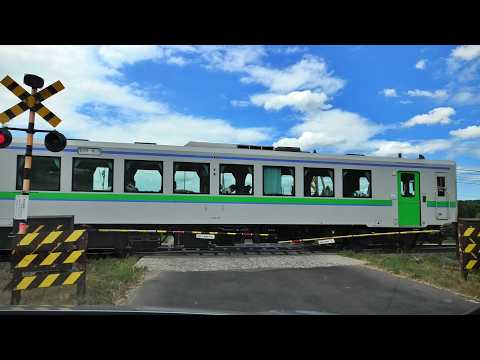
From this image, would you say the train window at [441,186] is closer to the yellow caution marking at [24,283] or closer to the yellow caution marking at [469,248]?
the yellow caution marking at [469,248]

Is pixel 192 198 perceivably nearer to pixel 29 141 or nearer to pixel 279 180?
pixel 279 180

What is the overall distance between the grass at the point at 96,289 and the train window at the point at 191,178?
11.2 feet

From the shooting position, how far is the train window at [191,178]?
39.5 ft

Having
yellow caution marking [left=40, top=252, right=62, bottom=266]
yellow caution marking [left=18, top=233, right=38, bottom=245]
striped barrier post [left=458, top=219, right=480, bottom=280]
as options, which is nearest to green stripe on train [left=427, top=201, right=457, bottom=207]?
striped barrier post [left=458, top=219, right=480, bottom=280]

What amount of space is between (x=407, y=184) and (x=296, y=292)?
28.3 feet

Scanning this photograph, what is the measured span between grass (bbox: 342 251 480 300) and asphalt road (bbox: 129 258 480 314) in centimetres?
37

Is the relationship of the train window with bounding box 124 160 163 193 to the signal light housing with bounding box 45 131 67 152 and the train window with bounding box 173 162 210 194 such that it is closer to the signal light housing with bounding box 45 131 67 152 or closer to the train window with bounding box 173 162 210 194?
the train window with bounding box 173 162 210 194

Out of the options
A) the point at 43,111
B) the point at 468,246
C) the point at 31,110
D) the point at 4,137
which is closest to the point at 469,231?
the point at 468,246

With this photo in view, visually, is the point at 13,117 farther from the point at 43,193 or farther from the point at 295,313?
the point at 295,313

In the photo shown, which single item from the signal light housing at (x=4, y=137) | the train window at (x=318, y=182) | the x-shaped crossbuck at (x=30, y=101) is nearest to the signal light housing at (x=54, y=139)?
the x-shaped crossbuck at (x=30, y=101)

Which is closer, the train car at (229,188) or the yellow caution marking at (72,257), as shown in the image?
the yellow caution marking at (72,257)

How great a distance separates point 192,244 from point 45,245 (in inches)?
255

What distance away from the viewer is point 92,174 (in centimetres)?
1144
